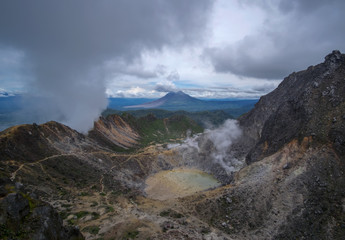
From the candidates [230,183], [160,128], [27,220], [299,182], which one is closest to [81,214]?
[27,220]

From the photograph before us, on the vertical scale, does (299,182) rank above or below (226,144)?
above

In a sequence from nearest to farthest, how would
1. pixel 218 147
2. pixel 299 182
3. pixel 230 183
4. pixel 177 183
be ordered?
pixel 299 182
pixel 230 183
pixel 177 183
pixel 218 147

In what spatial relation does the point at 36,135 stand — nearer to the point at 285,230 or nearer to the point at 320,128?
the point at 285,230

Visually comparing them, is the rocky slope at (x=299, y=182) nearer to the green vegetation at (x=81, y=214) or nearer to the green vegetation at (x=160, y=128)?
the green vegetation at (x=81, y=214)

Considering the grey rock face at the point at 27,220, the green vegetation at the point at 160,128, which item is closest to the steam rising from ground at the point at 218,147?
the green vegetation at the point at 160,128

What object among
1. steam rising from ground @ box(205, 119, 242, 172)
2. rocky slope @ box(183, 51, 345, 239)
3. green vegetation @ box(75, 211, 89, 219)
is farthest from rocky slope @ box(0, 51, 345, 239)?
steam rising from ground @ box(205, 119, 242, 172)

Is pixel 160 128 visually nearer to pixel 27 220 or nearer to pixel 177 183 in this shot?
pixel 177 183

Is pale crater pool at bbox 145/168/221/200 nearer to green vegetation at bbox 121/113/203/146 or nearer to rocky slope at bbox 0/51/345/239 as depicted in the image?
rocky slope at bbox 0/51/345/239

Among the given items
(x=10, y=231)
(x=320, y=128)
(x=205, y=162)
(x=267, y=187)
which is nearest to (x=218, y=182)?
(x=205, y=162)
